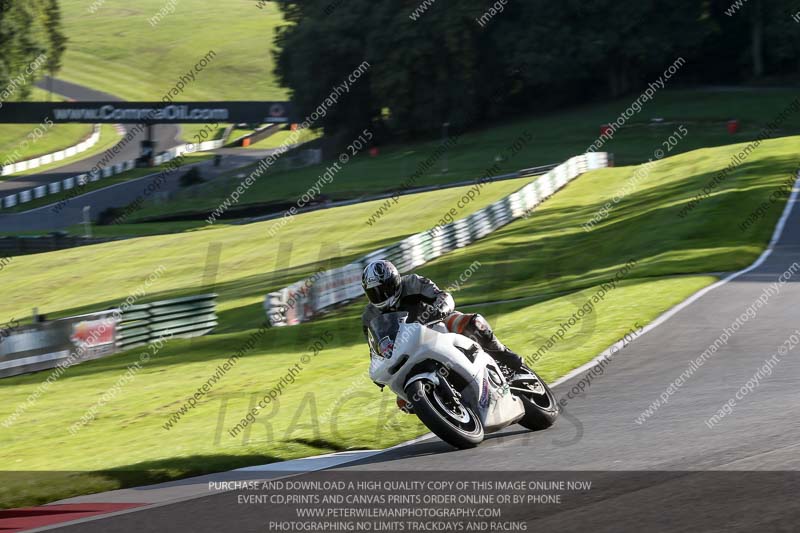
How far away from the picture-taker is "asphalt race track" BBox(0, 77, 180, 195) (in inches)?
3024

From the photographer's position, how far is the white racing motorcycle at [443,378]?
28.0 ft

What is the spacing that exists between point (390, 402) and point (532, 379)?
360 centimetres

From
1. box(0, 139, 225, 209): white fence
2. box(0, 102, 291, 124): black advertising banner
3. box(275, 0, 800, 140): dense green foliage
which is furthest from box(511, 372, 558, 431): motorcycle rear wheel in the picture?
box(0, 139, 225, 209): white fence

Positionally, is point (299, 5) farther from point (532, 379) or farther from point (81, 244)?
point (532, 379)

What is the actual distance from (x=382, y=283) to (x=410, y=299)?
346 millimetres

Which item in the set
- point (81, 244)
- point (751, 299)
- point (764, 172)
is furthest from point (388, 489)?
point (81, 244)

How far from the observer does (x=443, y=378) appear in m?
8.70

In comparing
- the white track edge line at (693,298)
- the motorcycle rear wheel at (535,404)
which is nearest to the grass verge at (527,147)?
the white track edge line at (693,298)

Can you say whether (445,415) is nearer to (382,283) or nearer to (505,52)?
(382,283)

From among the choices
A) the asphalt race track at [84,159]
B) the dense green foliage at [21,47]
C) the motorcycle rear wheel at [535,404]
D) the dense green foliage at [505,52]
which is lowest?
the asphalt race track at [84,159]

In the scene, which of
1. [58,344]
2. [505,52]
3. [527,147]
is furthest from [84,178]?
[58,344]

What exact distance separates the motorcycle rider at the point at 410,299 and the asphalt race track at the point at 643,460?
1.10 m

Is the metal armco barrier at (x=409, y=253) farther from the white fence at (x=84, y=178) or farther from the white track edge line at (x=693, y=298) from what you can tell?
the white fence at (x=84, y=178)

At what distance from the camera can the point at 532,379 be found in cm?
970
